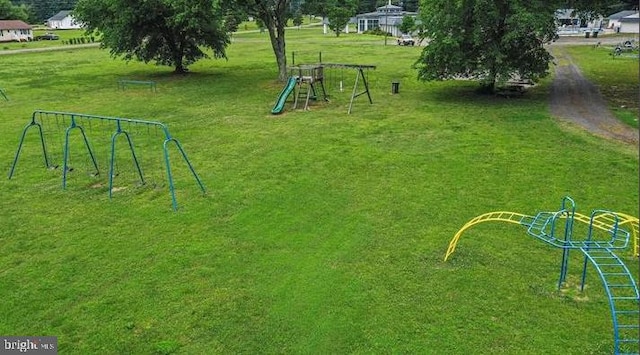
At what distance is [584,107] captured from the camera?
19016mm

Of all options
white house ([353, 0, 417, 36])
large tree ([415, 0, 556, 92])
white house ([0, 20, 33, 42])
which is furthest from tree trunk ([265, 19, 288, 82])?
white house ([0, 20, 33, 42])

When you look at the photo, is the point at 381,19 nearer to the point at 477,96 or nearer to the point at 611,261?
the point at 477,96

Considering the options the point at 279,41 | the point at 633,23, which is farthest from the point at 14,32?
the point at 633,23

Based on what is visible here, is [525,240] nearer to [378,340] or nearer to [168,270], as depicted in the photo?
[378,340]

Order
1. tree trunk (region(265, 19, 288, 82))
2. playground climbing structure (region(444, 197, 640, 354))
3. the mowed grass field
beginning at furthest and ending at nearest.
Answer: tree trunk (region(265, 19, 288, 82))
the mowed grass field
playground climbing structure (region(444, 197, 640, 354))

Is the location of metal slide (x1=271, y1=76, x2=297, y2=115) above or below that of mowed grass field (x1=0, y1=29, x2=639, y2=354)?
above

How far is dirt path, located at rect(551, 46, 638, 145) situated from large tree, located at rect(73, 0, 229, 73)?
633 inches

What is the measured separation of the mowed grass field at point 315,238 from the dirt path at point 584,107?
0.78 meters

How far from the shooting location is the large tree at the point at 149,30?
26812mm

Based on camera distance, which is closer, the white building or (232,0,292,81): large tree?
the white building

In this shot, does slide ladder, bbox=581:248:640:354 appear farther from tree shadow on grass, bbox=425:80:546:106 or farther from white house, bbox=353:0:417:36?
white house, bbox=353:0:417:36

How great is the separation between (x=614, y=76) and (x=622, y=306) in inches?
858

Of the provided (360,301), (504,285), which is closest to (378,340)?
(360,301)

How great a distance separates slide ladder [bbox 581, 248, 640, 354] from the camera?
5926 mm
